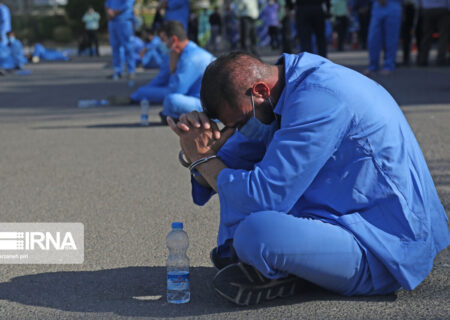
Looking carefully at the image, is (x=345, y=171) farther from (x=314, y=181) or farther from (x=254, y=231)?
(x=254, y=231)

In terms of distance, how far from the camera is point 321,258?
10.6 ft

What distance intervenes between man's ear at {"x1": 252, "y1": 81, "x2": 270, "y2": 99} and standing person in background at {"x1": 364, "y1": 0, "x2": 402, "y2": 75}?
12.0 meters

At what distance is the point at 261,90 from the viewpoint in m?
3.28

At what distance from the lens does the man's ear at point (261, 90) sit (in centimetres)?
326

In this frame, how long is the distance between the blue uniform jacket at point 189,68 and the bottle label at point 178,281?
19.7 feet

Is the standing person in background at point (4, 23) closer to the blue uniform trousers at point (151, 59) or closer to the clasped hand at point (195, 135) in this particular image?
the blue uniform trousers at point (151, 59)

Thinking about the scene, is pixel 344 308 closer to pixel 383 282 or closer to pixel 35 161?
pixel 383 282

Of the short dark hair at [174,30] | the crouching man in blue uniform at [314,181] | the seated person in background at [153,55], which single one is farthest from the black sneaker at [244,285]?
the seated person in background at [153,55]

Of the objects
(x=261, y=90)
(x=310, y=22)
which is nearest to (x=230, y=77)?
(x=261, y=90)

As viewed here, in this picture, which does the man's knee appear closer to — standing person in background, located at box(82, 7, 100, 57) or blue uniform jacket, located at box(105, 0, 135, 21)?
blue uniform jacket, located at box(105, 0, 135, 21)

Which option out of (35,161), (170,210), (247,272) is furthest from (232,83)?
(35,161)

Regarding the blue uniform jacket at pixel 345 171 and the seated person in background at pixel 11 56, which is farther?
the seated person in background at pixel 11 56

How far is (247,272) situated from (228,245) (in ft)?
1.24

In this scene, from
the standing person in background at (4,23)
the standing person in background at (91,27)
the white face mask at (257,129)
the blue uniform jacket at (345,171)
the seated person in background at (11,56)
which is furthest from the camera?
the standing person in background at (91,27)
